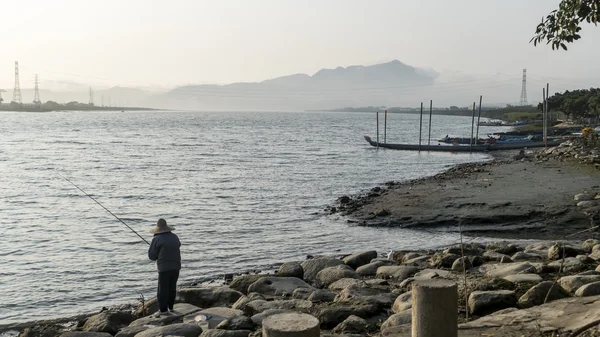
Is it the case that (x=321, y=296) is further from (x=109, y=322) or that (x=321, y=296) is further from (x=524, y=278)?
(x=109, y=322)

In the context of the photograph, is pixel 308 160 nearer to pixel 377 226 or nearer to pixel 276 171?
pixel 276 171

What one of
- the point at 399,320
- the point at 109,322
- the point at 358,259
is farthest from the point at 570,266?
the point at 109,322

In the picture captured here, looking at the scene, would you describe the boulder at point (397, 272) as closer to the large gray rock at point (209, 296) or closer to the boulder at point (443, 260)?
the boulder at point (443, 260)

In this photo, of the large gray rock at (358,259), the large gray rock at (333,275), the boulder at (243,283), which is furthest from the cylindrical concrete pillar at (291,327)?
the large gray rock at (358,259)

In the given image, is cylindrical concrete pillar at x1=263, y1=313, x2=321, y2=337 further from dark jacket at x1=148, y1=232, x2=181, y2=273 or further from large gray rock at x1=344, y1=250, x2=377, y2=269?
large gray rock at x1=344, y1=250, x2=377, y2=269

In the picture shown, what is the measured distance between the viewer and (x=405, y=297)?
29.3 ft

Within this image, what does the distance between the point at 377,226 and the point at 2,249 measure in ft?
35.2

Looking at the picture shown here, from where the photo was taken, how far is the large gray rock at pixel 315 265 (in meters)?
12.3

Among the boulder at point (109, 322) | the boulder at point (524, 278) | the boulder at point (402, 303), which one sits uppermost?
the boulder at point (524, 278)

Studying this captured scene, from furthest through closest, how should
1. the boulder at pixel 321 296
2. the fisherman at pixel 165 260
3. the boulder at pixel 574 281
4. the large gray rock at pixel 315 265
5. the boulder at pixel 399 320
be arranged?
the large gray rock at pixel 315 265 → the boulder at pixel 321 296 → the fisherman at pixel 165 260 → the boulder at pixel 574 281 → the boulder at pixel 399 320

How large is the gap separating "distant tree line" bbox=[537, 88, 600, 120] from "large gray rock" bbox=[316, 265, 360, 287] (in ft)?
236

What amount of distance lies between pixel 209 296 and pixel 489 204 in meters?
12.0

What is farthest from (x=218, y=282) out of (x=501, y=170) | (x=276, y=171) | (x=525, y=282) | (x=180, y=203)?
(x=276, y=171)

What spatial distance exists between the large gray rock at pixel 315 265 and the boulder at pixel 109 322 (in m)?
3.73
